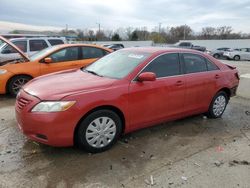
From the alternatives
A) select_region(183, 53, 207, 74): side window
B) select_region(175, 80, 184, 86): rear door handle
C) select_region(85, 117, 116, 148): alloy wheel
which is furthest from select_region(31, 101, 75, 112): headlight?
select_region(183, 53, 207, 74): side window

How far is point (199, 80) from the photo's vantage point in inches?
205

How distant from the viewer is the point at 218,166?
378cm

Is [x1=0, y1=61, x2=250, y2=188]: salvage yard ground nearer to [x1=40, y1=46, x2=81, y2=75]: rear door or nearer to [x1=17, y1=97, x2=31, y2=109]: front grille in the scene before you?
[x1=17, y1=97, x2=31, y2=109]: front grille

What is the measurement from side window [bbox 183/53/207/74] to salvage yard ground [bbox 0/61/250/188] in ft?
3.77

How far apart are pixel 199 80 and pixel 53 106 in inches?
114

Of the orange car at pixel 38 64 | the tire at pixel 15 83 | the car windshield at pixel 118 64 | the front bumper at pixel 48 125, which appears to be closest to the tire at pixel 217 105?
the car windshield at pixel 118 64

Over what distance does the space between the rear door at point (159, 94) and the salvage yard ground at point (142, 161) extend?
1.38 ft

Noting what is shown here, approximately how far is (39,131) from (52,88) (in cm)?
65

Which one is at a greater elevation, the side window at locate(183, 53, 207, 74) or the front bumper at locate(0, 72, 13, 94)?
the side window at locate(183, 53, 207, 74)

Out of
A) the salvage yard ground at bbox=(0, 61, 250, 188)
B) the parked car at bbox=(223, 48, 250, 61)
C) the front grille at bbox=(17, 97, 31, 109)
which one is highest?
the front grille at bbox=(17, 97, 31, 109)

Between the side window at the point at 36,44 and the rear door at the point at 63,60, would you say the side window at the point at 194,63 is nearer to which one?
the rear door at the point at 63,60

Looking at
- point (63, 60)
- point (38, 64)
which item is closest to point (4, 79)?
point (38, 64)

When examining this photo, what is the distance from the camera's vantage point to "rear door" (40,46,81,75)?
24.6 ft

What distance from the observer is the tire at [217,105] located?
5.71 meters
